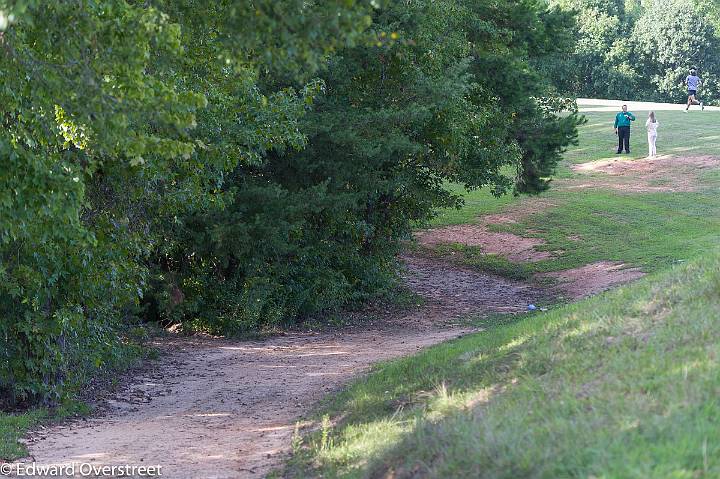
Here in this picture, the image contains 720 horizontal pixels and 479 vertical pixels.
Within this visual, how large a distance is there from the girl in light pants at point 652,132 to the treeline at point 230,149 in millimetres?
10055

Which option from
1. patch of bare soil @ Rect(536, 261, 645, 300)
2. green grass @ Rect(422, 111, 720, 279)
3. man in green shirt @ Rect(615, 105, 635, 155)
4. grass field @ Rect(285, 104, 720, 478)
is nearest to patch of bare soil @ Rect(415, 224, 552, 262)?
green grass @ Rect(422, 111, 720, 279)

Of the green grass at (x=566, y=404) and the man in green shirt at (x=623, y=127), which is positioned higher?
the man in green shirt at (x=623, y=127)

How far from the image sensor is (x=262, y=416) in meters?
10.9

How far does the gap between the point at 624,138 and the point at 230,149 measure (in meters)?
25.9

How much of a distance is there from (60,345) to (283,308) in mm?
7348

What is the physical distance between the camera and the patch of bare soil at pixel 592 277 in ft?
66.7

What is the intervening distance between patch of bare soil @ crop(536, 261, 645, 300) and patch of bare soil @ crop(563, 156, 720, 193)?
8.99 meters

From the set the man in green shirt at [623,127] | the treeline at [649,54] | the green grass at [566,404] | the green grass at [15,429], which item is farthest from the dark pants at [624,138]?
the green grass at [15,429]

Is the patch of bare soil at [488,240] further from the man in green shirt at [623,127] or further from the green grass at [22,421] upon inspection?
the green grass at [22,421]

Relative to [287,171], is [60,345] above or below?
below

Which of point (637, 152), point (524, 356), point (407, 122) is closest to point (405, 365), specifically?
point (524, 356)

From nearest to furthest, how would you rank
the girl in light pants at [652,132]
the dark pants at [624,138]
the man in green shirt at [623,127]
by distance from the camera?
the girl in light pants at [652,132] < the man in green shirt at [623,127] < the dark pants at [624,138]

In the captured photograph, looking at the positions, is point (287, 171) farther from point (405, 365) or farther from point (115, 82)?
point (115, 82)

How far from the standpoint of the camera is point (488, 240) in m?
27.9
